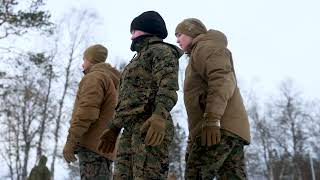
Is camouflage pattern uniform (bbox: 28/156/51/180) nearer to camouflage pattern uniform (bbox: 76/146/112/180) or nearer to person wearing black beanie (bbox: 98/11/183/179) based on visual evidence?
camouflage pattern uniform (bbox: 76/146/112/180)

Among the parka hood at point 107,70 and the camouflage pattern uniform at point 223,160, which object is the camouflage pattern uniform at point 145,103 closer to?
the camouflage pattern uniform at point 223,160

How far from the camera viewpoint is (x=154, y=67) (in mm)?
3852

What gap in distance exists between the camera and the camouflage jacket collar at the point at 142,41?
4.09m

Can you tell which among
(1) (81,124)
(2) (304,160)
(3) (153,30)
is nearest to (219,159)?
(3) (153,30)

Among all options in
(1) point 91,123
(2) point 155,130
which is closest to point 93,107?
(1) point 91,123

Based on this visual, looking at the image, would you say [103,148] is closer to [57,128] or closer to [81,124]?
[81,124]

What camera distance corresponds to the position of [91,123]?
5684mm

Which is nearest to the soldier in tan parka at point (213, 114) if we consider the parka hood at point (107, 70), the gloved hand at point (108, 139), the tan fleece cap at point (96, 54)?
the gloved hand at point (108, 139)

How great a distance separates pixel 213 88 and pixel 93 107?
1984 mm

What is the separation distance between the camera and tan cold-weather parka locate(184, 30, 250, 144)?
13.4 feet

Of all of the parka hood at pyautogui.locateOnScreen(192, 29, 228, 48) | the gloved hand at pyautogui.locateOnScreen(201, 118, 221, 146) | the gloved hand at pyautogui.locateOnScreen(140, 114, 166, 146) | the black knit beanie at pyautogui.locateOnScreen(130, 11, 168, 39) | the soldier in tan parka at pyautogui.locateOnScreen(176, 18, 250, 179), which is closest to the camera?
the gloved hand at pyautogui.locateOnScreen(140, 114, 166, 146)

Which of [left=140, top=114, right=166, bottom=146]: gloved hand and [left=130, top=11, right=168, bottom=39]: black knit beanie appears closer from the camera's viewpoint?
[left=140, top=114, right=166, bottom=146]: gloved hand

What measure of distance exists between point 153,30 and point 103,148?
4.01ft

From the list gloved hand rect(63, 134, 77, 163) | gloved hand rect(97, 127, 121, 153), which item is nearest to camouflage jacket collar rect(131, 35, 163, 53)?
gloved hand rect(97, 127, 121, 153)
